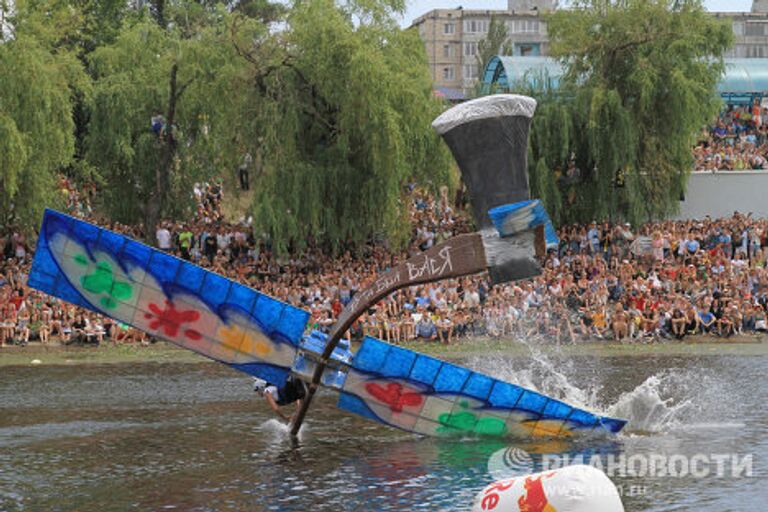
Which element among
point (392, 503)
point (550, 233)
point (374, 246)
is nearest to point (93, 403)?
point (392, 503)

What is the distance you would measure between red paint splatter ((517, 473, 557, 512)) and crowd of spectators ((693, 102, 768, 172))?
127 feet

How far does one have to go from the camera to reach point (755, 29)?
12788 cm

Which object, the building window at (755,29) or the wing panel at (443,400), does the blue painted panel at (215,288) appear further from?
the building window at (755,29)

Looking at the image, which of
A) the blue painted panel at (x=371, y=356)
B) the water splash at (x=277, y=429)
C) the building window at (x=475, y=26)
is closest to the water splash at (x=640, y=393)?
the blue painted panel at (x=371, y=356)

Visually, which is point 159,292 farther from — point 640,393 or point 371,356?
point 640,393

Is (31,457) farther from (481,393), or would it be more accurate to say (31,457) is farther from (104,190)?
(104,190)

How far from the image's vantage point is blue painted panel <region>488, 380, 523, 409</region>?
22469 millimetres

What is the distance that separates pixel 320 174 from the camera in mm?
40969

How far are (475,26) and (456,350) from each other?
313 feet

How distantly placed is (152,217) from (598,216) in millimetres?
14521

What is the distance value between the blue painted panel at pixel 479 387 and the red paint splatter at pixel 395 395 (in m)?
0.83

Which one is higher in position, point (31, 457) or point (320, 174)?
point (320, 174)

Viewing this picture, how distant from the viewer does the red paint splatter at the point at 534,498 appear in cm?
1100

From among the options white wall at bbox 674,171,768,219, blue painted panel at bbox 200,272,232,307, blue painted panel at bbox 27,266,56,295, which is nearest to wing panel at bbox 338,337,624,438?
blue painted panel at bbox 200,272,232,307
